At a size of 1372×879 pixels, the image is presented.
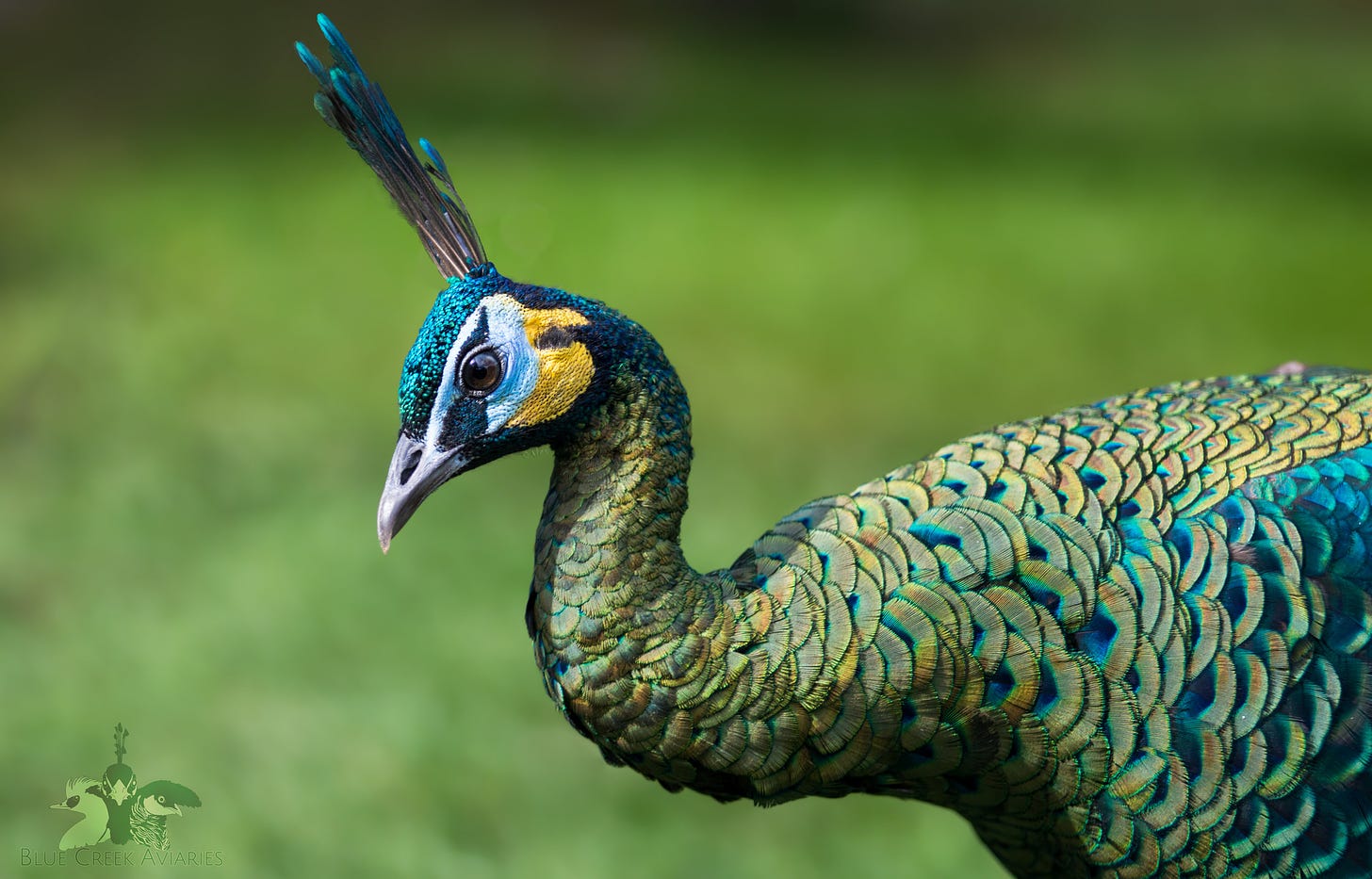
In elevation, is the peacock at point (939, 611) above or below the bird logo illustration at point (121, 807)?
below

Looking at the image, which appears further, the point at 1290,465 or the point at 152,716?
the point at 152,716

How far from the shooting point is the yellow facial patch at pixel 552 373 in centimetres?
204

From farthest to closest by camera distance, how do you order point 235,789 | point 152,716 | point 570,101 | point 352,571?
point 570,101, point 352,571, point 152,716, point 235,789

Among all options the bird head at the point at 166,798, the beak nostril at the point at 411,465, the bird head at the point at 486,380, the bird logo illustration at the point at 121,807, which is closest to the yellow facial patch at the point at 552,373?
the bird head at the point at 486,380

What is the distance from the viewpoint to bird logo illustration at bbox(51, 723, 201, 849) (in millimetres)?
3480

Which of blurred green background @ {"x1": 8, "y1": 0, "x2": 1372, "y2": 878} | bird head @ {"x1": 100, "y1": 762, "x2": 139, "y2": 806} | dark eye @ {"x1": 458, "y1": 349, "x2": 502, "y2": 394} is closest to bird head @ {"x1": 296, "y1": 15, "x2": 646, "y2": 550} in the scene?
dark eye @ {"x1": 458, "y1": 349, "x2": 502, "y2": 394}

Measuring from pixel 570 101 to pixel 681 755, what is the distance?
7.06 meters

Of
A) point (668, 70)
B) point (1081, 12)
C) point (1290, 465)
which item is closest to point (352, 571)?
point (1290, 465)

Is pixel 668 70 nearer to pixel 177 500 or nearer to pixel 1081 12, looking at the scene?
pixel 1081 12

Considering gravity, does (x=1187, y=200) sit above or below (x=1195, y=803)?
above

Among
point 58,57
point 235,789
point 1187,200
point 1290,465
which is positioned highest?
point 58,57

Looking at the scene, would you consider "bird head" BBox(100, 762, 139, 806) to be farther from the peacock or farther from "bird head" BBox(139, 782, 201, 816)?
the peacock

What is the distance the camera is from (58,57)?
8.96 meters

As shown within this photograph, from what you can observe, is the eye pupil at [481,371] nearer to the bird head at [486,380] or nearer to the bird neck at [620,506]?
the bird head at [486,380]
